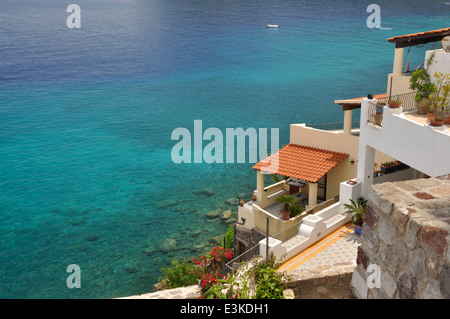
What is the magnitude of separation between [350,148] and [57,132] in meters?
44.0

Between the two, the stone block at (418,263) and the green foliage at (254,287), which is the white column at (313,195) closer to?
the green foliage at (254,287)

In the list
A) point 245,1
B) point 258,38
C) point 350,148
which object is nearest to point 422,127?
point 350,148

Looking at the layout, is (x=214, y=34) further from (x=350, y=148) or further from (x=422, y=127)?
(x=422, y=127)

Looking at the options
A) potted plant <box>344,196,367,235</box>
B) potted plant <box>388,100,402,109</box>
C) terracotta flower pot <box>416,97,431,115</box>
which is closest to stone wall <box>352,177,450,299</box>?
potted plant <box>388,100,402,109</box>

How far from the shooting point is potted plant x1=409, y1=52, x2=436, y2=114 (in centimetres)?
1841

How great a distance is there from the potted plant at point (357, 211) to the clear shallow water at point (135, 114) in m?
13.2

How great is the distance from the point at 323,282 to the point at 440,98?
10129mm

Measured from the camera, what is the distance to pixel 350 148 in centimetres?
2580

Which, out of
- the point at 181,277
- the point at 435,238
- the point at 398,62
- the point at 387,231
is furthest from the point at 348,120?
the point at 435,238

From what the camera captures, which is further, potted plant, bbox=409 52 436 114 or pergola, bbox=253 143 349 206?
pergola, bbox=253 143 349 206

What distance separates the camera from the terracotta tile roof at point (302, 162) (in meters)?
25.3

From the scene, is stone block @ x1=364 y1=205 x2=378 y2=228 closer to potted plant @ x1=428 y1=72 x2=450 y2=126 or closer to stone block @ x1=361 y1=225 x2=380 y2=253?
stone block @ x1=361 y1=225 x2=380 y2=253

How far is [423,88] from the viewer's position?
61.8ft

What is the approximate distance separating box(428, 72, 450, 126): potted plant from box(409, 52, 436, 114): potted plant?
221 mm
